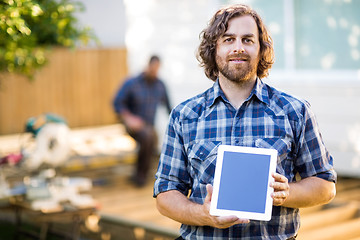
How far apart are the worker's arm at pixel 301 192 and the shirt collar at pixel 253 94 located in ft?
1.19

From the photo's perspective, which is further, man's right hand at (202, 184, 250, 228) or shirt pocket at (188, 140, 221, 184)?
shirt pocket at (188, 140, 221, 184)

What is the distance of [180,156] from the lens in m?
2.59

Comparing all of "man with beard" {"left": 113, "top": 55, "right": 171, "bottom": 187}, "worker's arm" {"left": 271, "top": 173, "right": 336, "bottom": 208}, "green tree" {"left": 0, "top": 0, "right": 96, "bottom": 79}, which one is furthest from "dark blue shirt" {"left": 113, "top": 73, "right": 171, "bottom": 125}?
"worker's arm" {"left": 271, "top": 173, "right": 336, "bottom": 208}

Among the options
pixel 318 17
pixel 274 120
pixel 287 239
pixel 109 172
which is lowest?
pixel 109 172

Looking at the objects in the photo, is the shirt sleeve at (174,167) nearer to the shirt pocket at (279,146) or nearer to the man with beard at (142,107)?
the shirt pocket at (279,146)

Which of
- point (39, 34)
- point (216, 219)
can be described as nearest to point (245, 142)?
point (216, 219)

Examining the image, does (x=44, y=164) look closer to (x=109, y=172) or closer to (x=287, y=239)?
(x=109, y=172)

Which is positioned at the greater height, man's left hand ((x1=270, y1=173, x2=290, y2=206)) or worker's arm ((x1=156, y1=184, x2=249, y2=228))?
man's left hand ((x1=270, y1=173, x2=290, y2=206))

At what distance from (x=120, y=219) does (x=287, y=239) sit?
144 inches

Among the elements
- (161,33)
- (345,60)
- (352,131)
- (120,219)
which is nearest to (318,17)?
(345,60)

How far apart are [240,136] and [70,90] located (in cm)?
1263

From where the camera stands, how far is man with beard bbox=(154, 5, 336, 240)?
2467mm

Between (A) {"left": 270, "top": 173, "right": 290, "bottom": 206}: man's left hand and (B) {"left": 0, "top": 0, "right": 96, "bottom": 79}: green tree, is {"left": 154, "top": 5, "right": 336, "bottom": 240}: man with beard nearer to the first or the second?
(A) {"left": 270, "top": 173, "right": 290, "bottom": 206}: man's left hand

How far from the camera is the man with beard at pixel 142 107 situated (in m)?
8.10
